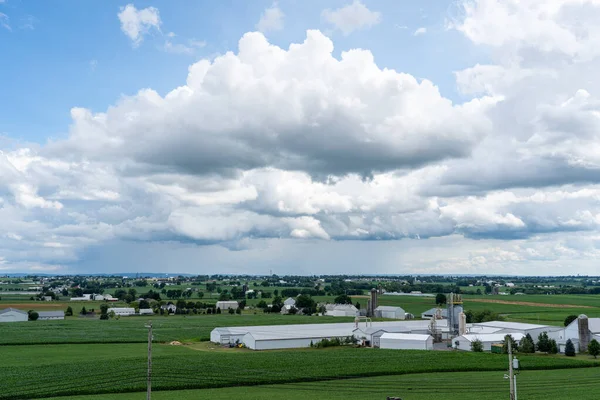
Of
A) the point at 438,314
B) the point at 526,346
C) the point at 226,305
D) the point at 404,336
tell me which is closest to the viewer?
the point at 526,346

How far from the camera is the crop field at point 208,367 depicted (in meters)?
43.3

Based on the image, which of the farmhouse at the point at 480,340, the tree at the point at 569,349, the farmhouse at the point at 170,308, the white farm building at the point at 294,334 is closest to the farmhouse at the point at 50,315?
the farmhouse at the point at 170,308

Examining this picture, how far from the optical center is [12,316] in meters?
111

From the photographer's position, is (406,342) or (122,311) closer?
(406,342)

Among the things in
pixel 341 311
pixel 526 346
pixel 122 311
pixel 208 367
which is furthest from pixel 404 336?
pixel 122 311

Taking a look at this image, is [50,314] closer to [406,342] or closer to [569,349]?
[406,342]

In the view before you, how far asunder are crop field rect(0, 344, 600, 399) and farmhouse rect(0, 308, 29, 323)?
4917 cm

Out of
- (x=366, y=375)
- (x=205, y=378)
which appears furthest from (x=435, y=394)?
(x=205, y=378)

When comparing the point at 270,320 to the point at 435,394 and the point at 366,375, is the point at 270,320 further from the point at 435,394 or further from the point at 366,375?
the point at 435,394

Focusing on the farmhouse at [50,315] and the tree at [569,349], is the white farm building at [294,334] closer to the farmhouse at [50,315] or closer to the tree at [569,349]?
the tree at [569,349]

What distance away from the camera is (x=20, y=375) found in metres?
46.7

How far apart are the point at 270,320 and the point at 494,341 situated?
2056 inches

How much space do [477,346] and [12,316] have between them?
9130 cm

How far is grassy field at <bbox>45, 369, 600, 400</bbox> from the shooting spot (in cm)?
3956
